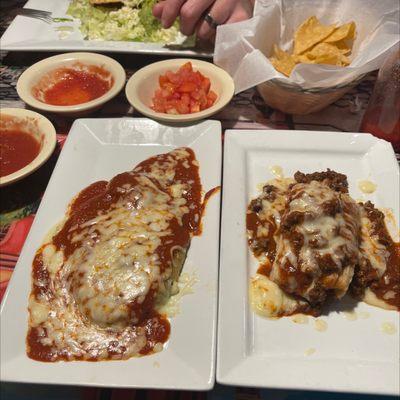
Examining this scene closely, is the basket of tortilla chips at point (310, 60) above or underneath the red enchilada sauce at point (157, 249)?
above

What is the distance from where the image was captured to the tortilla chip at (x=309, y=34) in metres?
2.76

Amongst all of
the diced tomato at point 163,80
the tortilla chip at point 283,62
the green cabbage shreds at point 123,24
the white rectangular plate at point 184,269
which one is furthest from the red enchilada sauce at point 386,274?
the green cabbage shreds at point 123,24

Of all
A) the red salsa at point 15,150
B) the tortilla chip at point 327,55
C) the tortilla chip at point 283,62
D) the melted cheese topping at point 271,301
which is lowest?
the melted cheese topping at point 271,301

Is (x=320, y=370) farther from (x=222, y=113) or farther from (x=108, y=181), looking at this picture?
(x=222, y=113)

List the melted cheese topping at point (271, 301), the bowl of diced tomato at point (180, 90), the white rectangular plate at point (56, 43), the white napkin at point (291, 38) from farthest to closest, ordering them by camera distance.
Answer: the white rectangular plate at point (56, 43)
the bowl of diced tomato at point (180, 90)
the white napkin at point (291, 38)
the melted cheese topping at point (271, 301)

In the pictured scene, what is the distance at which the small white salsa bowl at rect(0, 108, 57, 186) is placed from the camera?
7.34 feet

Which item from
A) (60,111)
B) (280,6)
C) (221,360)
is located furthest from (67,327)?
(280,6)

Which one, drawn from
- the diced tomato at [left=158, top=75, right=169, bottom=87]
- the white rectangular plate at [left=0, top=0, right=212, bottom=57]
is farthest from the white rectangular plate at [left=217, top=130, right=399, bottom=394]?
the white rectangular plate at [left=0, top=0, right=212, bottom=57]

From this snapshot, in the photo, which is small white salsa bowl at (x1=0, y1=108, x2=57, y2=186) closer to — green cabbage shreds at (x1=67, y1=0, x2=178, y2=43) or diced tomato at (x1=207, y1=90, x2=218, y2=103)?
diced tomato at (x1=207, y1=90, x2=218, y2=103)

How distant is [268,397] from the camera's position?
1.59m

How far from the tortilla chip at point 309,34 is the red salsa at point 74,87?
55.8 inches

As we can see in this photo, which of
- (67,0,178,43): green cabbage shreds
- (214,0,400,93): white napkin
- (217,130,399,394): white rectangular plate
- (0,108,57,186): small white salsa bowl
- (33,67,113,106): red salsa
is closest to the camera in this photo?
(217,130,399,394): white rectangular plate

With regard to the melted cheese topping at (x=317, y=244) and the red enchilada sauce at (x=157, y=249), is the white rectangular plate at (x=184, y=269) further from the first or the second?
the melted cheese topping at (x=317, y=244)

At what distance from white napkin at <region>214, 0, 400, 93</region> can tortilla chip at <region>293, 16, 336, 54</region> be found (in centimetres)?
19
